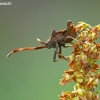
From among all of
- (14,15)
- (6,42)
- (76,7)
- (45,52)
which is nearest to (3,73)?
(45,52)

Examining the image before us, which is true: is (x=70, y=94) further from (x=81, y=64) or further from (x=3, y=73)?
(x=3, y=73)

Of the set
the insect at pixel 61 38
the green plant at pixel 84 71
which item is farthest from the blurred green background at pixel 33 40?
the green plant at pixel 84 71

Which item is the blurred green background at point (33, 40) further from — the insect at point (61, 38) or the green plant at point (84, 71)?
the green plant at point (84, 71)

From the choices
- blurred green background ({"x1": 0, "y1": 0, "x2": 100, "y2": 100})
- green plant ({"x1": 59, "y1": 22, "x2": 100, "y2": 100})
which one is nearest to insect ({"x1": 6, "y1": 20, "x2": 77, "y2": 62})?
green plant ({"x1": 59, "y1": 22, "x2": 100, "y2": 100})

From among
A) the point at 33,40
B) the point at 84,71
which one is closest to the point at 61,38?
the point at 84,71

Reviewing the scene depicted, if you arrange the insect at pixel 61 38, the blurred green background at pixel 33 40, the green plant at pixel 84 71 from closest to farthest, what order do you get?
the green plant at pixel 84 71, the insect at pixel 61 38, the blurred green background at pixel 33 40

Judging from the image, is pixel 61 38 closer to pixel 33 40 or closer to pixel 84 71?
pixel 84 71

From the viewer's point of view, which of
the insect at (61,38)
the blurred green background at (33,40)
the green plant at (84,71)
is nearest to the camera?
the green plant at (84,71)

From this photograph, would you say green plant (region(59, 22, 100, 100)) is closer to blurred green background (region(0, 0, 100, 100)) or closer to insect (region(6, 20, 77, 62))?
insect (region(6, 20, 77, 62))
